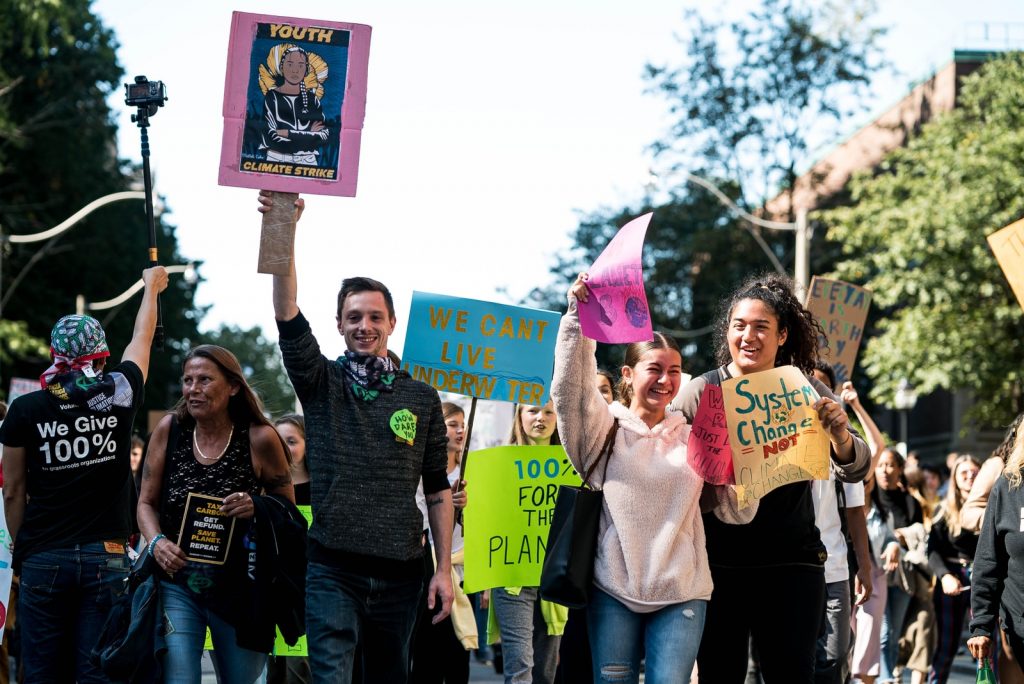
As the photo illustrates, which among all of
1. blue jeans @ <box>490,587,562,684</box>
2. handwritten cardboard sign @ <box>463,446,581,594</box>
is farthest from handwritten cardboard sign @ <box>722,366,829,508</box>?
blue jeans @ <box>490,587,562,684</box>

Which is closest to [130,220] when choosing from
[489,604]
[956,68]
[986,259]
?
[956,68]

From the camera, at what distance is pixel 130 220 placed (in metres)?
48.0

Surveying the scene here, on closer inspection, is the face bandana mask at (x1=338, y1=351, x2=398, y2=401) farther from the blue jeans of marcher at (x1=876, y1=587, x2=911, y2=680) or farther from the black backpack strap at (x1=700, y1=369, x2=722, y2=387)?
the blue jeans of marcher at (x1=876, y1=587, x2=911, y2=680)

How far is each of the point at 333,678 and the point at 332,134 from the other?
1.97 metres

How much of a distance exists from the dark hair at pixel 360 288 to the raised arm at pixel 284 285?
371mm

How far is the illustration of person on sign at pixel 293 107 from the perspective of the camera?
5504mm

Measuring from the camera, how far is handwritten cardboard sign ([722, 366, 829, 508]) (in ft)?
18.7

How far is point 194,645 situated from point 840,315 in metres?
5.99

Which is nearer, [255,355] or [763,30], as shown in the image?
[763,30]

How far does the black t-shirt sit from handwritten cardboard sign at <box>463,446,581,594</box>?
262 centimetres

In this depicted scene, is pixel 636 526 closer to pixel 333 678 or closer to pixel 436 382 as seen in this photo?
pixel 333 678

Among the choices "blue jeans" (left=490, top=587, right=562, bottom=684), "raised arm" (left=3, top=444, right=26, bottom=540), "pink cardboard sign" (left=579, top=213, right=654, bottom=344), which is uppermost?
"pink cardboard sign" (left=579, top=213, right=654, bottom=344)

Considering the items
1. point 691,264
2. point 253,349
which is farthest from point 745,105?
point 253,349

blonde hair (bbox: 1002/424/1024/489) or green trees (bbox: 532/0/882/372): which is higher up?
green trees (bbox: 532/0/882/372)
